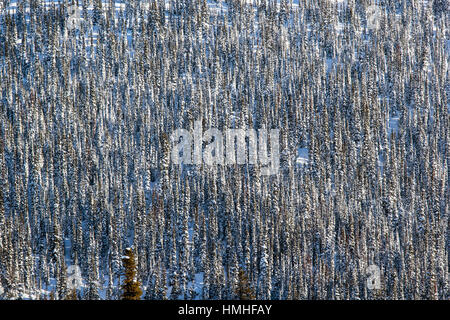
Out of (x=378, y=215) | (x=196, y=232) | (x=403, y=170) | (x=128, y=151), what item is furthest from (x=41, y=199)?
(x=403, y=170)

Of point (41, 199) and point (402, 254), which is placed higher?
point (41, 199)

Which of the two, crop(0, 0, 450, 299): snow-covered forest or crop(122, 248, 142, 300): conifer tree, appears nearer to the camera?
crop(122, 248, 142, 300): conifer tree

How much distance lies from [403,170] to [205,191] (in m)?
58.0

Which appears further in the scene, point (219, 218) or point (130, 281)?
point (219, 218)

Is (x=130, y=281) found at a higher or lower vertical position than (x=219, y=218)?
higher

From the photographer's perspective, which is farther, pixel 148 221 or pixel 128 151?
pixel 128 151

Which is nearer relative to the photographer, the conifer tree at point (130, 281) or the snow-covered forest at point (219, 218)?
the conifer tree at point (130, 281)

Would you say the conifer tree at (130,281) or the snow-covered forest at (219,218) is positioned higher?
the conifer tree at (130,281)

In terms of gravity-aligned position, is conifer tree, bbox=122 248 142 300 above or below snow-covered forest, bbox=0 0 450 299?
above
